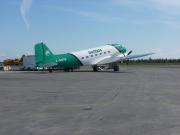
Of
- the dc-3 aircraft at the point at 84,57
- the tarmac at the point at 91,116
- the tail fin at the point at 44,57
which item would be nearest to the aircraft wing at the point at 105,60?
the dc-3 aircraft at the point at 84,57

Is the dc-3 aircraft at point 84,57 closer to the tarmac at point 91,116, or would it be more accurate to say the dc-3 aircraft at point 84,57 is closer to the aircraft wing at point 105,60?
the aircraft wing at point 105,60

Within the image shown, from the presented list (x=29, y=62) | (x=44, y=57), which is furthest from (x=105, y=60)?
(x=29, y=62)

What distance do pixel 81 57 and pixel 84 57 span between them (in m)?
0.44

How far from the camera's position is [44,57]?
62.9 m

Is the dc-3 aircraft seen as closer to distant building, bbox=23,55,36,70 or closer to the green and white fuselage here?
the green and white fuselage

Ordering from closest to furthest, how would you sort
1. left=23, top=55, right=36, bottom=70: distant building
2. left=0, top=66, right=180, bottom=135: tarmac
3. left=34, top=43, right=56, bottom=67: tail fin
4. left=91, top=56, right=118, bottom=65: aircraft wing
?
left=0, top=66, right=180, bottom=135: tarmac → left=34, top=43, right=56, bottom=67: tail fin → left=91, top=56, right=118, bottom=65: aircraft wing → left=23, top=55, right=36, bottom=70: distant building

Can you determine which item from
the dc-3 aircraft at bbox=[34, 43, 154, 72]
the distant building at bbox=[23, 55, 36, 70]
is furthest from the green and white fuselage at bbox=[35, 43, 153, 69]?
the distant building at bbox=[23, 55, 36, 70]

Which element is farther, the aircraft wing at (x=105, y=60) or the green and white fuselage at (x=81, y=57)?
the aircraft wing at (x=105, y=60)

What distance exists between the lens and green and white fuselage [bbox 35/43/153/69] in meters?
62.9

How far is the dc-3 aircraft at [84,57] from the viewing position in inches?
2478

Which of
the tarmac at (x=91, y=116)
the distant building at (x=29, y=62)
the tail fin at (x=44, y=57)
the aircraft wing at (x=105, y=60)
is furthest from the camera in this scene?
the distant building at (x=29, y=62)

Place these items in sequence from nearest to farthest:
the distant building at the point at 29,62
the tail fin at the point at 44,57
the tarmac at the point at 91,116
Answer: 1. the tarmac at the point at 91,116
2. the tail fin at the point at 44,57
3. the distant building at the point at 29,62

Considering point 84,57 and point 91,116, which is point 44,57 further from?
point 91,116

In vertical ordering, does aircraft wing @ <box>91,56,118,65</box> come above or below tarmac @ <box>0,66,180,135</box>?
above
